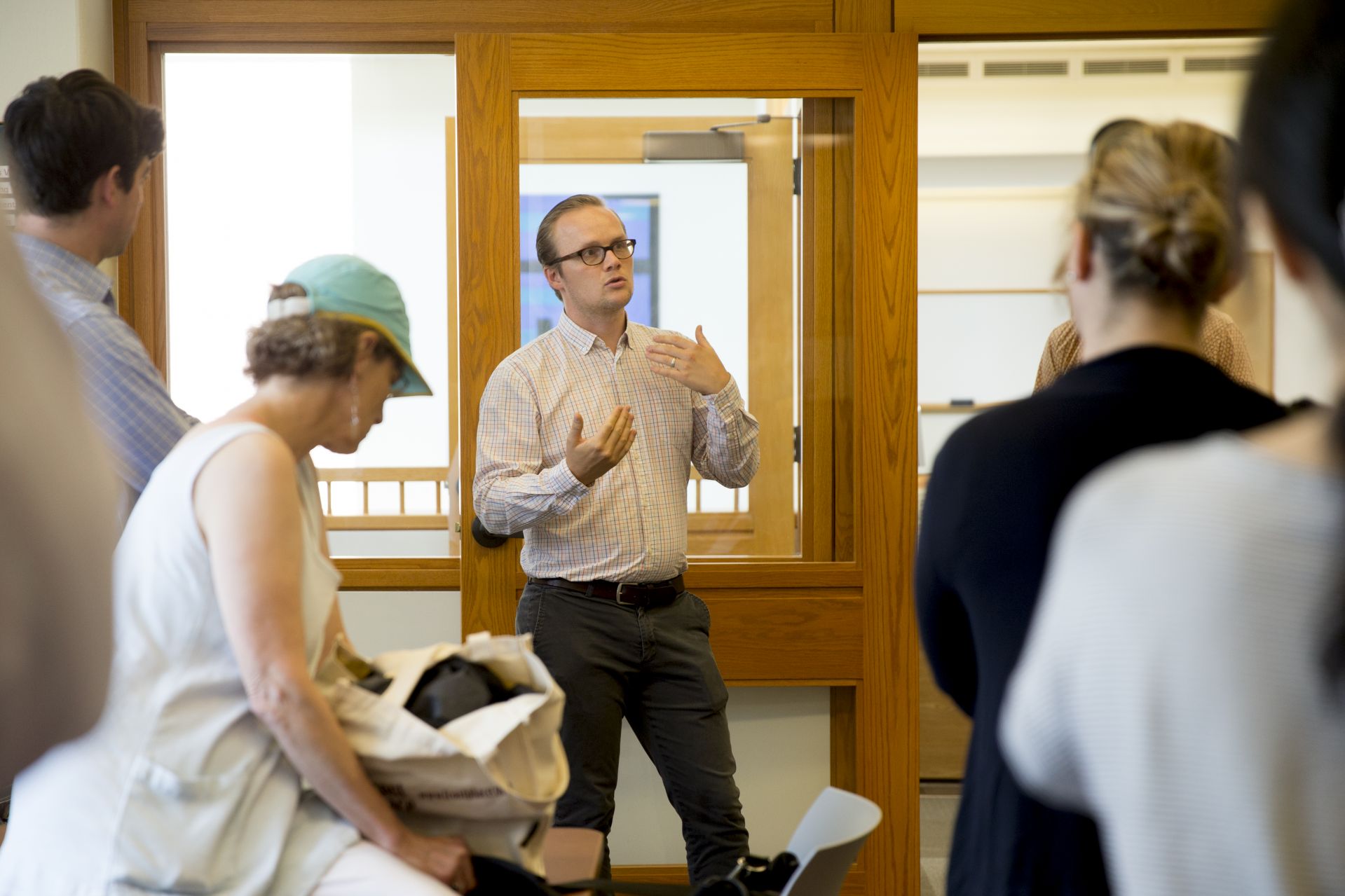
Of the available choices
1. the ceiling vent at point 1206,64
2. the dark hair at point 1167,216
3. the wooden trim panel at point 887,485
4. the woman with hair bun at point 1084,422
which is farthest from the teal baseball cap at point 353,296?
the ceiling vent at point 1206,64

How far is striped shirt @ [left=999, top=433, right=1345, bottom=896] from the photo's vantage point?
626 millimetres

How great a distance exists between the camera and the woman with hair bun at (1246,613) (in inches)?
24.6

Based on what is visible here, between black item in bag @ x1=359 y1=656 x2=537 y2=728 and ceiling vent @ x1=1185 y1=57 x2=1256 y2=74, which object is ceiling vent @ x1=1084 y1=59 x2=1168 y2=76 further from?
black item in bag @ x1=359 y1=656 x2=537 y2=728

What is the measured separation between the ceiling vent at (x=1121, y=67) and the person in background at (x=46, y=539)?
5.72 meters

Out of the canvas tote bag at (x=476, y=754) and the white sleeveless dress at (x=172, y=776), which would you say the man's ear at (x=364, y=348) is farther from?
the canvas tote bag at (x=476, y=754)

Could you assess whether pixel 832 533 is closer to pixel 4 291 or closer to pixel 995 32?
pixel 995 32

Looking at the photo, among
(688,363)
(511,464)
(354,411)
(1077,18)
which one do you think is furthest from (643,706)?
(1077,18)

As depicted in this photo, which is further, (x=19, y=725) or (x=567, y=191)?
(x=567, y=191)

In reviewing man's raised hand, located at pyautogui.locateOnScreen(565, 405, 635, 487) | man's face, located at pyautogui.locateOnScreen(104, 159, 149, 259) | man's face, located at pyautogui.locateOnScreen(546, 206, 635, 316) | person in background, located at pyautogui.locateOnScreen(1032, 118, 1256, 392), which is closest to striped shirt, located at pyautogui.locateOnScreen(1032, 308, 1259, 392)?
person in background, located at pyautogui.locateOnScreen(1032, 118, 1256, 392)

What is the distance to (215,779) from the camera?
1335 millimetres

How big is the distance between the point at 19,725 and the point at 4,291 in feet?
0.65

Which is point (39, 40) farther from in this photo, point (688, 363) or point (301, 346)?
point (301, 346)

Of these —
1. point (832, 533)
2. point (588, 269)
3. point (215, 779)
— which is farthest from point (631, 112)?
point (215, 779)

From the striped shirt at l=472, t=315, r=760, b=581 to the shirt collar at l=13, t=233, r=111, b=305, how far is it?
966 millimetres
